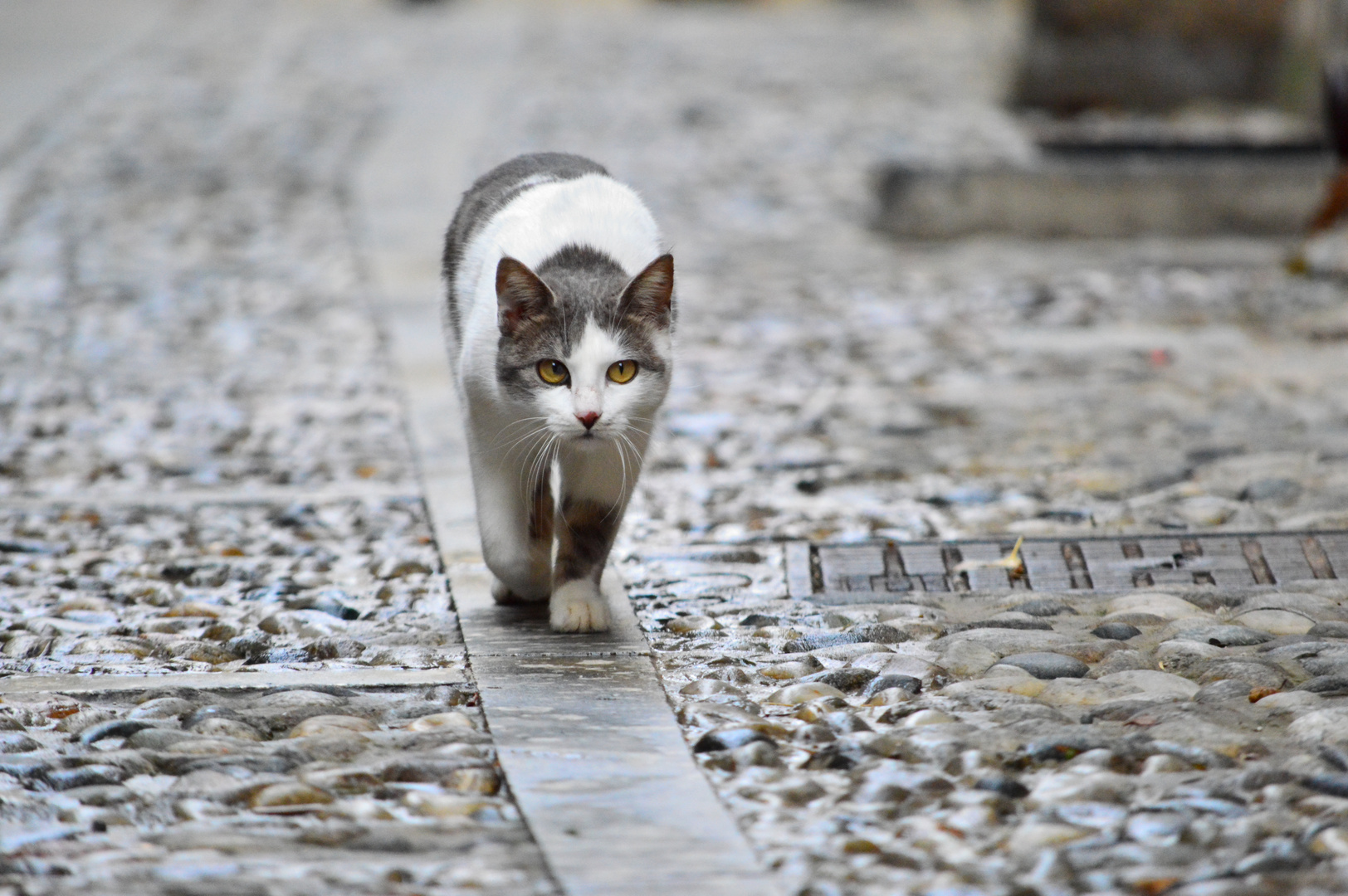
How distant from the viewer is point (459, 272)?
4.21m

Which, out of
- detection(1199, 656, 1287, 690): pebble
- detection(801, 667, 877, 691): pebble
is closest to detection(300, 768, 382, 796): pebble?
detection(801, 667, 877, 691): pebble

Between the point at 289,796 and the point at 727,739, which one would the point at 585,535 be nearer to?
the point at 727,739

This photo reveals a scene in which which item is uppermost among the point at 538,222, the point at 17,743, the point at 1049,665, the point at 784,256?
the point at 538,222

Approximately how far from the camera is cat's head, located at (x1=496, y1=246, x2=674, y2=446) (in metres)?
3.55

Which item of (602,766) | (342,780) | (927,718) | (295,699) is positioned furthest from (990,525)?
(342,780)

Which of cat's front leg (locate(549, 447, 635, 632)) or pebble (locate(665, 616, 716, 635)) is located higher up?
cat's front leg (locate(549, 447, 635, 632))

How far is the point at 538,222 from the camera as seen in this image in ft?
12.8

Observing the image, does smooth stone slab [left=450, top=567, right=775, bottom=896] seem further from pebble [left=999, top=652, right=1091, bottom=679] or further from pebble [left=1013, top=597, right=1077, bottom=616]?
pebble [left=1013, top=597, right=1077, bottom=616]

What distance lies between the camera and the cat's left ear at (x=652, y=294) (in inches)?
142

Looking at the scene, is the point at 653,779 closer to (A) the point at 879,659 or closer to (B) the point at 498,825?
(B) the point at 498,825

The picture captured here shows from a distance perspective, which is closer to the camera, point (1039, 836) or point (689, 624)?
point (1039, 836)

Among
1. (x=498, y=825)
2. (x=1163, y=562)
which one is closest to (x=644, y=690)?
(x=498, y=825)

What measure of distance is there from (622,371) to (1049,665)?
1161mm

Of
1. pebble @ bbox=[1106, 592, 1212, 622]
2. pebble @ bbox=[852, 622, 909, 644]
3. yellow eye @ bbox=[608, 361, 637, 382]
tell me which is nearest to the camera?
yellow eye @ bbox=[608, 361, 637, 382]
